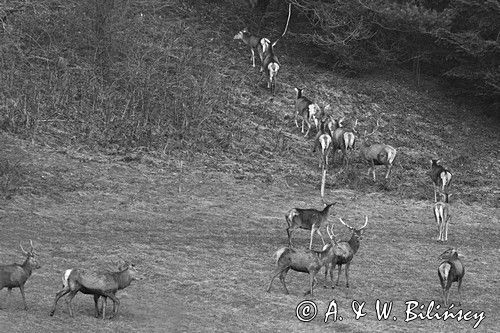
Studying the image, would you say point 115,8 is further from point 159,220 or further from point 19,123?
point 159,220

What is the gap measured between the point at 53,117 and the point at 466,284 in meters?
14.4

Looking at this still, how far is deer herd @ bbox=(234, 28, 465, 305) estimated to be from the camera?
15.8 meters

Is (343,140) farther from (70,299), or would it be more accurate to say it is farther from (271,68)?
(70,299)

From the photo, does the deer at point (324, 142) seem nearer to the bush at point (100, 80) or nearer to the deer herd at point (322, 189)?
the deer herd at point (322, 189)

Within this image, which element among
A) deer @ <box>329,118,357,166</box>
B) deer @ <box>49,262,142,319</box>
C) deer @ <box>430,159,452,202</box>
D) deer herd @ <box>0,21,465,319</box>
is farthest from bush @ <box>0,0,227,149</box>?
deer @ <box>49,262,142,319</box>

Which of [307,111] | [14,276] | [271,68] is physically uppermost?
[271,68]

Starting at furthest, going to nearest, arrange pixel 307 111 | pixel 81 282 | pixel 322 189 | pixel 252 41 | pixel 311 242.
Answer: pixel 252 41, pixel 307 111, pixel 322 189, pixel 311 242, pixel 81 282

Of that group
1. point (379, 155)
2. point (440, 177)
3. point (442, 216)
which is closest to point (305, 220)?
point (442, 216)

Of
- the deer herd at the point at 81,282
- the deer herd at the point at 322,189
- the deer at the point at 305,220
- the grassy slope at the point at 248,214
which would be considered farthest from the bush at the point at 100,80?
the deer herd at the point at 81,282

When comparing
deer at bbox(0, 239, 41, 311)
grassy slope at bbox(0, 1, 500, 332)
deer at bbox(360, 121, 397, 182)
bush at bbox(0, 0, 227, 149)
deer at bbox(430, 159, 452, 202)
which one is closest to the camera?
deer at bbox(0, 239, 41, 311)

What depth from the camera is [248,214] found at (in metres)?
22.5

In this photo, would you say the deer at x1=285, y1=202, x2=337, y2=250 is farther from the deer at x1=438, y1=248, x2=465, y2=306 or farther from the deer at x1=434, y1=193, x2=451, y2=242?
the deer at x1=438, y1=248, x2=465, y2=306

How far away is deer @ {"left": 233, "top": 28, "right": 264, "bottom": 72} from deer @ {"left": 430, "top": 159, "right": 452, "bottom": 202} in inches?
401

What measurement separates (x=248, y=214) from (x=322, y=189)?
356 centimetres
